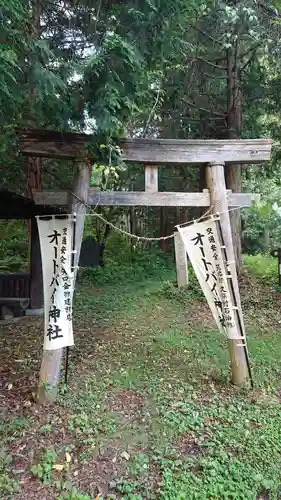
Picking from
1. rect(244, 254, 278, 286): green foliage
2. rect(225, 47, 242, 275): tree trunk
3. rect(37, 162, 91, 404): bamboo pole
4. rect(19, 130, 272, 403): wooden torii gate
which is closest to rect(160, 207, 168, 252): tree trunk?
rect(244, 254, 278, 286): green foliage

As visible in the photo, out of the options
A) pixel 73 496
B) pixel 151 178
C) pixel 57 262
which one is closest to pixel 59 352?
pixel 57 262

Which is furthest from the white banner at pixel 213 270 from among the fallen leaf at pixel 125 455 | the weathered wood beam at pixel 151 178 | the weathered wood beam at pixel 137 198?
the fallen leaf at pixel 125 455

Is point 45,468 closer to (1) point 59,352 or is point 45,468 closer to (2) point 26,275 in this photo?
(1) point 59,352

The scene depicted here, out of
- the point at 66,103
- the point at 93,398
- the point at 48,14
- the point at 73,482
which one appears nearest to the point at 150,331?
the point at 93,398

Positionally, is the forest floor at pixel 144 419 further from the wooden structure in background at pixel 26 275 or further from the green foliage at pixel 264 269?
the green foliage at pixel 264 269

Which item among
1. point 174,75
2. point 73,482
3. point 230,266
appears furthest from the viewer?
point 174,75

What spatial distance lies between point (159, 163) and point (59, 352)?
264 cm

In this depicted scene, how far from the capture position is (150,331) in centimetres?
631

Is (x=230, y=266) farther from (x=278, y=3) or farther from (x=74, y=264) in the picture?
(x=278, y=3)

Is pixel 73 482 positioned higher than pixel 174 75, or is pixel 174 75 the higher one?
pixel 174 75

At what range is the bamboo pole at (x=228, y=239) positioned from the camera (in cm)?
454

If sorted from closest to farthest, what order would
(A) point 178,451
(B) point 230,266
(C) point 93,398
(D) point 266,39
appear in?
(A) point 178,451, (C) point 93,398, (B) point 230,266, (D) point 266,39

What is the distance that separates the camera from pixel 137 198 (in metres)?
4.55

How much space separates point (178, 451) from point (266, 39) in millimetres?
6228
